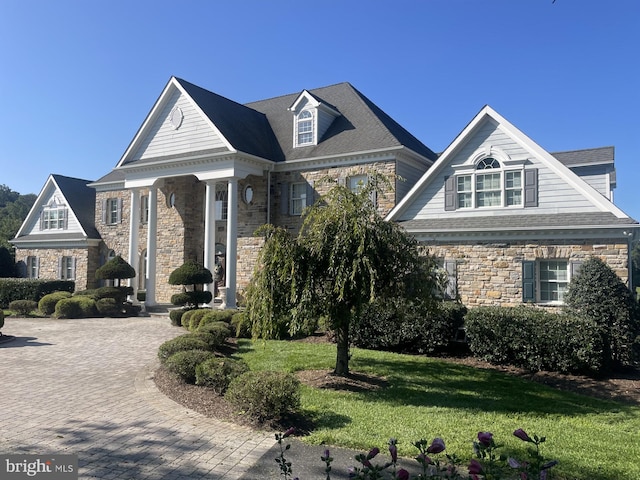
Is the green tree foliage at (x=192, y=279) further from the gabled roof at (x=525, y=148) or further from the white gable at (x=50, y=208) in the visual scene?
the white gable at (x=50, y=208)

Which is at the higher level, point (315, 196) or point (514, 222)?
point (315, 196)

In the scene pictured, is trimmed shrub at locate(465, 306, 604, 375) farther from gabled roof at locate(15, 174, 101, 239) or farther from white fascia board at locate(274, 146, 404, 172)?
gabled roof at locate(15, 174, 101, 239)

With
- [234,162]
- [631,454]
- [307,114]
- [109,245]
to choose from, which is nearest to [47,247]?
[109,245]

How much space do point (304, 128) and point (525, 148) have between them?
35.7 ft

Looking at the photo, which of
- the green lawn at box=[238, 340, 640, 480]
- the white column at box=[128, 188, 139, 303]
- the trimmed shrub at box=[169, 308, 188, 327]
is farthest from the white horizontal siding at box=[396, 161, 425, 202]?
the white column at box=[128, 188, 139, 303]

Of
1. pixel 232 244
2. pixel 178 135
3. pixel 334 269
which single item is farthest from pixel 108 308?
pixel 334 269

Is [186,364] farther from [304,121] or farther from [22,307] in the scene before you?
[22,307]

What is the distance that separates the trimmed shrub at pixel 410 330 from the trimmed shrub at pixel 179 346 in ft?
13.5

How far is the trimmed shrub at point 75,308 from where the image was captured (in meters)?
21.7

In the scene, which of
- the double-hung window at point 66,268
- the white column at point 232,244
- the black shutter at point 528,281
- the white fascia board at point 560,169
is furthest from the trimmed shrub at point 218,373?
the double-hung window at point 66,268

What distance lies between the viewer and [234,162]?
2147 centimetres

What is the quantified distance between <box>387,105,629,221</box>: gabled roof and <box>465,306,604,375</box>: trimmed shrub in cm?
457

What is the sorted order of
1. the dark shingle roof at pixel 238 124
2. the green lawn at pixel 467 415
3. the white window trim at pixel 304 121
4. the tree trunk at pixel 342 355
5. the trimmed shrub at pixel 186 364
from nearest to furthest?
the green lawn at pixel 467 415 < the trimmed shrub at pixel 186 364 < the tree trunk at pixel 342 355 < the dark shingle roof at pixel 238 124 < the white window trim at pixel 304 121

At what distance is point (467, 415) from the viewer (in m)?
7.60
